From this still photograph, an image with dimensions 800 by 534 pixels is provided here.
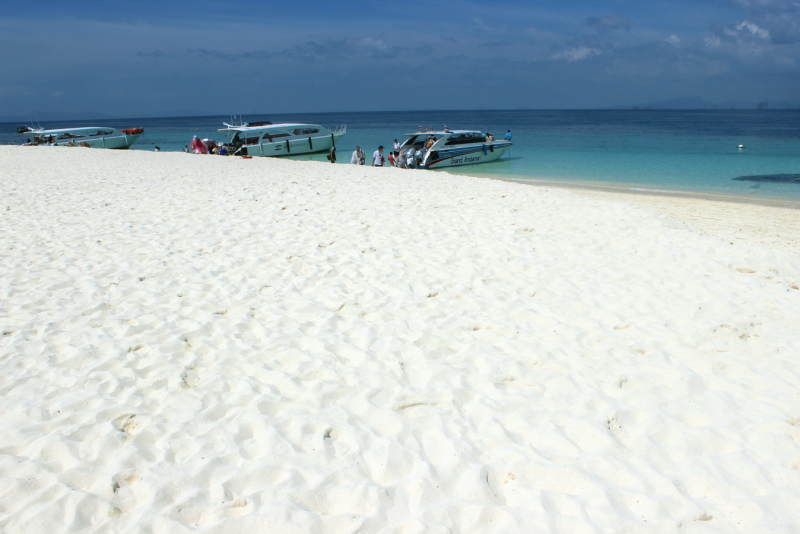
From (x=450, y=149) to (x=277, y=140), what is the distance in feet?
37.3

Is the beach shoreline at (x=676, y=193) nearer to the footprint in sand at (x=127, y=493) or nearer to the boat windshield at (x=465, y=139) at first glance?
the boat windshield at (x=465, y=139)

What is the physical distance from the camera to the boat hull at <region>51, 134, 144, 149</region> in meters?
33.5

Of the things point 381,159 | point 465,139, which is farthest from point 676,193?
point 381,159

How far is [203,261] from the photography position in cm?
637

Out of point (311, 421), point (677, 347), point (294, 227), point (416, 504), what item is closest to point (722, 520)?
point (416, 504)

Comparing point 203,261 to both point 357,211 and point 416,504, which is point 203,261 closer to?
point 357,211

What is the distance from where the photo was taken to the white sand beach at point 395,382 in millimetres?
2625

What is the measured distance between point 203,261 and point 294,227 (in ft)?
6.46

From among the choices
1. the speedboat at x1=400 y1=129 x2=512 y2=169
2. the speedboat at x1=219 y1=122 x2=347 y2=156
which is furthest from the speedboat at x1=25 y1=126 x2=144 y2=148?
the speedboat at x1=400 y1=129 x2=512 y2=169

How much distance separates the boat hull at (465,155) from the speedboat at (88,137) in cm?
2464

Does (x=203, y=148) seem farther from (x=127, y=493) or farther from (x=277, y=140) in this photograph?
(x=127, y=493)

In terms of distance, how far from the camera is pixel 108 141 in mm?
36438

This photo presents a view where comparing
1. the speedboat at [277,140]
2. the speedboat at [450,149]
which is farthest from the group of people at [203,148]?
the speedboat at [450,149]

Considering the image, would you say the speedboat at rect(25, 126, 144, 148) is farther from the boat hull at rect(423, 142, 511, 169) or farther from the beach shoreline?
the beach shoreline
